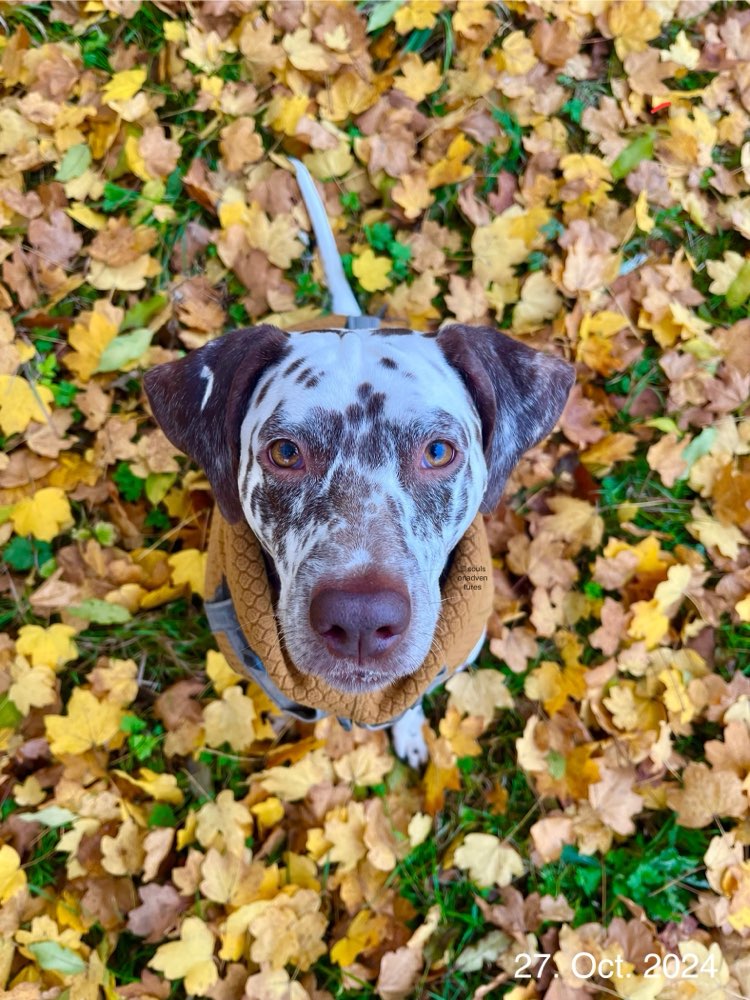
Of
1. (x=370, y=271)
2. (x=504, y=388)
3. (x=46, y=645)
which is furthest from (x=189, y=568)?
(x=504, y=388)

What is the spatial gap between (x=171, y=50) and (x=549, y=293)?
2776 mm

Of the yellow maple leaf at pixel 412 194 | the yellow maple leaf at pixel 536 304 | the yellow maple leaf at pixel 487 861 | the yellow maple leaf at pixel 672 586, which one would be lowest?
the yellow maple leaf at pixel 487 861

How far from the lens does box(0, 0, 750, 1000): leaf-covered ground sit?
11.4 ft

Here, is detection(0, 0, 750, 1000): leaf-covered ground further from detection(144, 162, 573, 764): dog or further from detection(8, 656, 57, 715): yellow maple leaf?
detection(144, 162, 573, 764): dog

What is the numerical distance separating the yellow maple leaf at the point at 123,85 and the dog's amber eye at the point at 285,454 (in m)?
3.10

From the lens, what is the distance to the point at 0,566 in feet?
13.0

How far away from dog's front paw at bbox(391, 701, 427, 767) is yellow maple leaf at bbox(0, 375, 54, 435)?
8.41ft

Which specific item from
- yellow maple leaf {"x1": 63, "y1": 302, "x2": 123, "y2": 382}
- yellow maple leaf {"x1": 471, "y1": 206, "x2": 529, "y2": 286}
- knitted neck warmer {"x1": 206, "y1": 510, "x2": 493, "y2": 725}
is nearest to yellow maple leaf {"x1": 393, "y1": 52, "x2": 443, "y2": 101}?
yellow maple leaf {"x1": 471, "y1": 206, "x2": 529, "y2": 286}

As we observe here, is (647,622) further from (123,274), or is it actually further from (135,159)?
(135,159)

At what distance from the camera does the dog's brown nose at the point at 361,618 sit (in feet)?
→ 6.94

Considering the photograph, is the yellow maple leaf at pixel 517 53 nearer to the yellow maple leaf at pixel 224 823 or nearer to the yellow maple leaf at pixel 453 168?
the yellow maple leaf at pixel 453 168

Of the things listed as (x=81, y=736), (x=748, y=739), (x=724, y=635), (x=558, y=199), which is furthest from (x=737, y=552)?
(x=81, y=736)

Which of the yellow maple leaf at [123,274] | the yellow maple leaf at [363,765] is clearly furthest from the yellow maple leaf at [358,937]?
the yellow maple leaf at [123,274]

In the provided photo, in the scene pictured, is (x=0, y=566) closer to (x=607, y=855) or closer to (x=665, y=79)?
(x=607, y=855)
